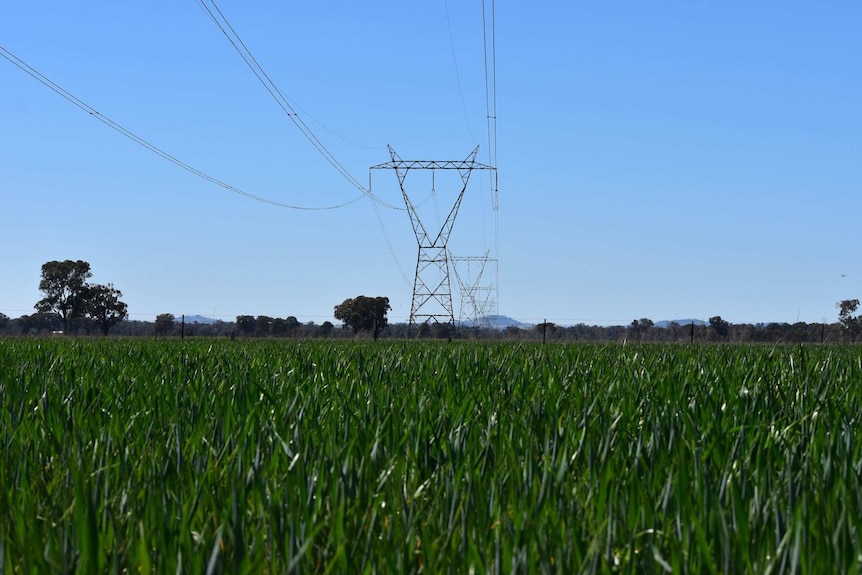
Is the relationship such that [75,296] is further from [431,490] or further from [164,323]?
[431,490]

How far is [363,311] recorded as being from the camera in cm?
7825

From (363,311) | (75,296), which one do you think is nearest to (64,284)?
(75,296)

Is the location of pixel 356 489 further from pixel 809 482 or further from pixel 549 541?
pixel 809 482

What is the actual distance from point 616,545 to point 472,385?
3.77 meters

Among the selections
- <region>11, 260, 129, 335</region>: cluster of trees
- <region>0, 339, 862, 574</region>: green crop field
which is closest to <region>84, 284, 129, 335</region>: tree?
<region>11, 260, 129, 335</region>: cluster of trees

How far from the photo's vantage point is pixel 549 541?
238 centimetres

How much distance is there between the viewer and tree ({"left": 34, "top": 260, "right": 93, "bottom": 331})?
75812 millimetres

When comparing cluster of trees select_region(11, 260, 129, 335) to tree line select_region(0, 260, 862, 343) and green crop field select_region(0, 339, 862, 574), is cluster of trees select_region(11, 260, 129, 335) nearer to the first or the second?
tree line select_region(0, 260, 862, 343)

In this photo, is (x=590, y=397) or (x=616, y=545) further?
(x=590, y=397)

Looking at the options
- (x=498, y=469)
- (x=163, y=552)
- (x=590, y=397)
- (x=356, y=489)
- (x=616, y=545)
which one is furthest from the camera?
(x=590, y=397)

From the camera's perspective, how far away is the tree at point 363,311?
77.9 meters

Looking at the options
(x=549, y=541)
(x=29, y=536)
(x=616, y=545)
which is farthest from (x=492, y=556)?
(x=29, y=536)

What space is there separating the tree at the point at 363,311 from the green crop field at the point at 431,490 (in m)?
72.5

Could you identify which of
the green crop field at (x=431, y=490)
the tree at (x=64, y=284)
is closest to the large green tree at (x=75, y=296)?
the tree at (x=64, y=284)
